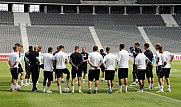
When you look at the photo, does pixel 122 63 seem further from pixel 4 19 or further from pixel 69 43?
pixel 4 19

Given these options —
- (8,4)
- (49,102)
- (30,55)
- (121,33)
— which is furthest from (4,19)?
(49,102)

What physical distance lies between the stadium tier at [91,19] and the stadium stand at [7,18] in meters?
3.61

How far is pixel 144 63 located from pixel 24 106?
7.16 meters

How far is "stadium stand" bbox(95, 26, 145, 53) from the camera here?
70.9 meters

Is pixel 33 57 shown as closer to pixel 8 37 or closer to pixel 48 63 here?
pixel 48 63

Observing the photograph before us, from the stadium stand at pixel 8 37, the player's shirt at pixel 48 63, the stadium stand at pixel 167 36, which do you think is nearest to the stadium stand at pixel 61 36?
the stadium stand at pixel 8 37

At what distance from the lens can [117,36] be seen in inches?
2901

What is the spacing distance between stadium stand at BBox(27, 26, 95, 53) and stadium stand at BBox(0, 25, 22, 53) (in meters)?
1.88

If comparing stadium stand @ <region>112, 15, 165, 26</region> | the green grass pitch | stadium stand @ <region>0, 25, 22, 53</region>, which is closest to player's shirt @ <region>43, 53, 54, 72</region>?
the green grass pitch

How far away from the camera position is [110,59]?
2052 centimetres

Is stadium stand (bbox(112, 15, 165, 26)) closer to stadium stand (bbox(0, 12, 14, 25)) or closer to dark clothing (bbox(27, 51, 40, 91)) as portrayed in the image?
stadium stand (bbox(0, 12, 14, 25))

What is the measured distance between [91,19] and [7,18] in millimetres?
14729

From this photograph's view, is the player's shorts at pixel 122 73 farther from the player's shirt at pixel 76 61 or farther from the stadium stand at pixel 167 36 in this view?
the stadium stand at pixel 167 36

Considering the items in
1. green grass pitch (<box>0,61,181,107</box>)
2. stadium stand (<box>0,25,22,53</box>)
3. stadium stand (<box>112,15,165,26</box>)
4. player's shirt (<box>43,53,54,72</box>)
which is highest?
stadium stand (<box>112,15,165,26</box>)
